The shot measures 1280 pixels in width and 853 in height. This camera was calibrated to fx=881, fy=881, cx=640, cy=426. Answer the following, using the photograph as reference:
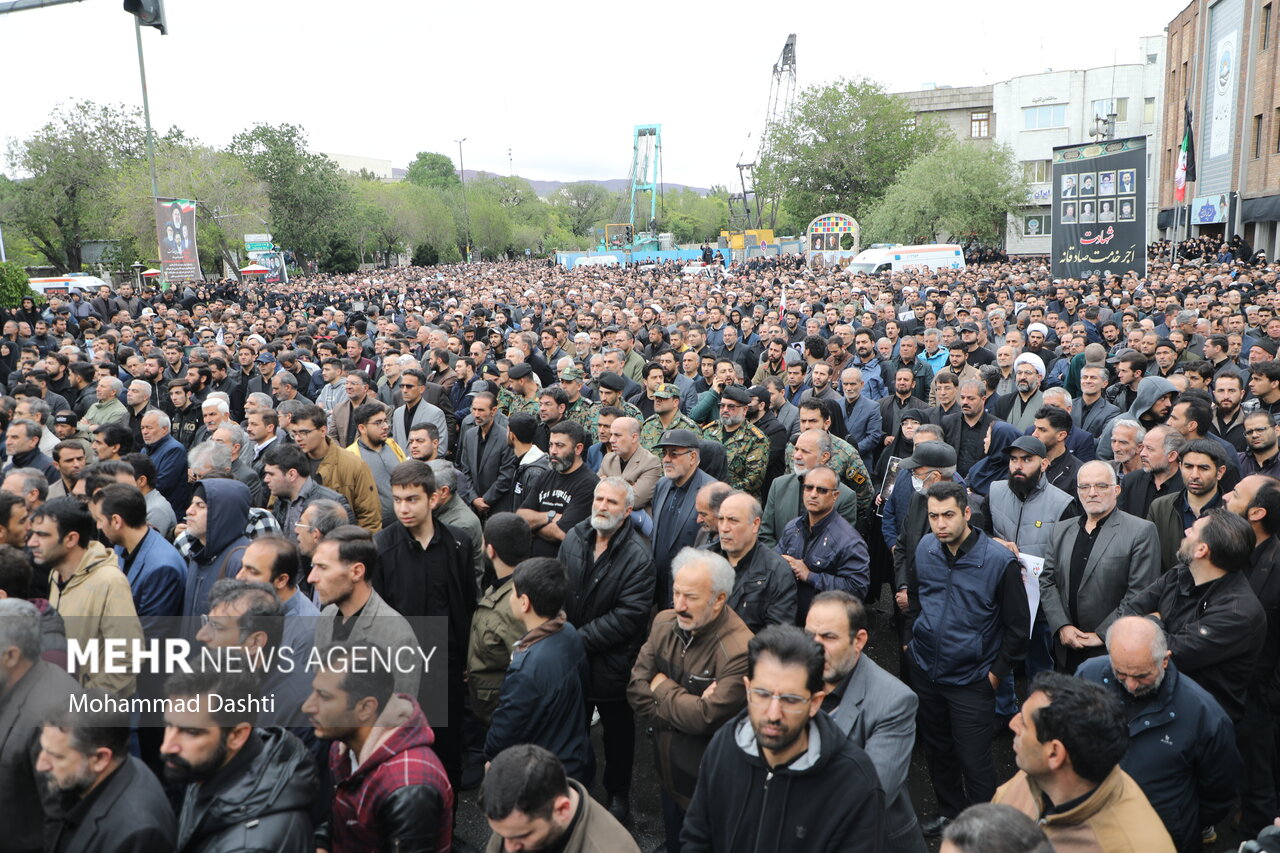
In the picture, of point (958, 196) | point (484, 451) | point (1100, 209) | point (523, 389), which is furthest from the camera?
point (958, 196)

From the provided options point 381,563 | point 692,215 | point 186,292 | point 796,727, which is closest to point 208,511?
point 381,563

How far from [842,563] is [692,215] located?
15091 cm

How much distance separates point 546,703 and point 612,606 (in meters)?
0.91

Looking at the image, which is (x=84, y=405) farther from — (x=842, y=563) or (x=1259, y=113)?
(x=1259, y=113)

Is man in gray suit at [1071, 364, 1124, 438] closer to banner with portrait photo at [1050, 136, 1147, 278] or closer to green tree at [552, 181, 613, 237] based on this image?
banner with portrait photo at [1050, 136, 1147, 278]

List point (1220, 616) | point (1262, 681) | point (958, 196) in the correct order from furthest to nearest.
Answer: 1. point (958, 196)
2. point (1262, 681)
3. point (1220, 616)

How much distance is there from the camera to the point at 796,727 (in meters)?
2.66

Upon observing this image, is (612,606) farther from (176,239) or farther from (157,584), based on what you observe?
(176,239)

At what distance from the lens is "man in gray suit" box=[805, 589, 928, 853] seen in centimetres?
325

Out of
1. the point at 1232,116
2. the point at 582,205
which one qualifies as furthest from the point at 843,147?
the point at 582,205

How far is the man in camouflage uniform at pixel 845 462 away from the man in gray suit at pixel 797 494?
0.15 meters

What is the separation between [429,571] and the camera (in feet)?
15.2

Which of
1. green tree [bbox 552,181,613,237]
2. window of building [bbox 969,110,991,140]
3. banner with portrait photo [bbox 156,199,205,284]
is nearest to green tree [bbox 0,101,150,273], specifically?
banner with portrait photo [bbox 156,199,205,284]

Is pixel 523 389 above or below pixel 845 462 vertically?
above
